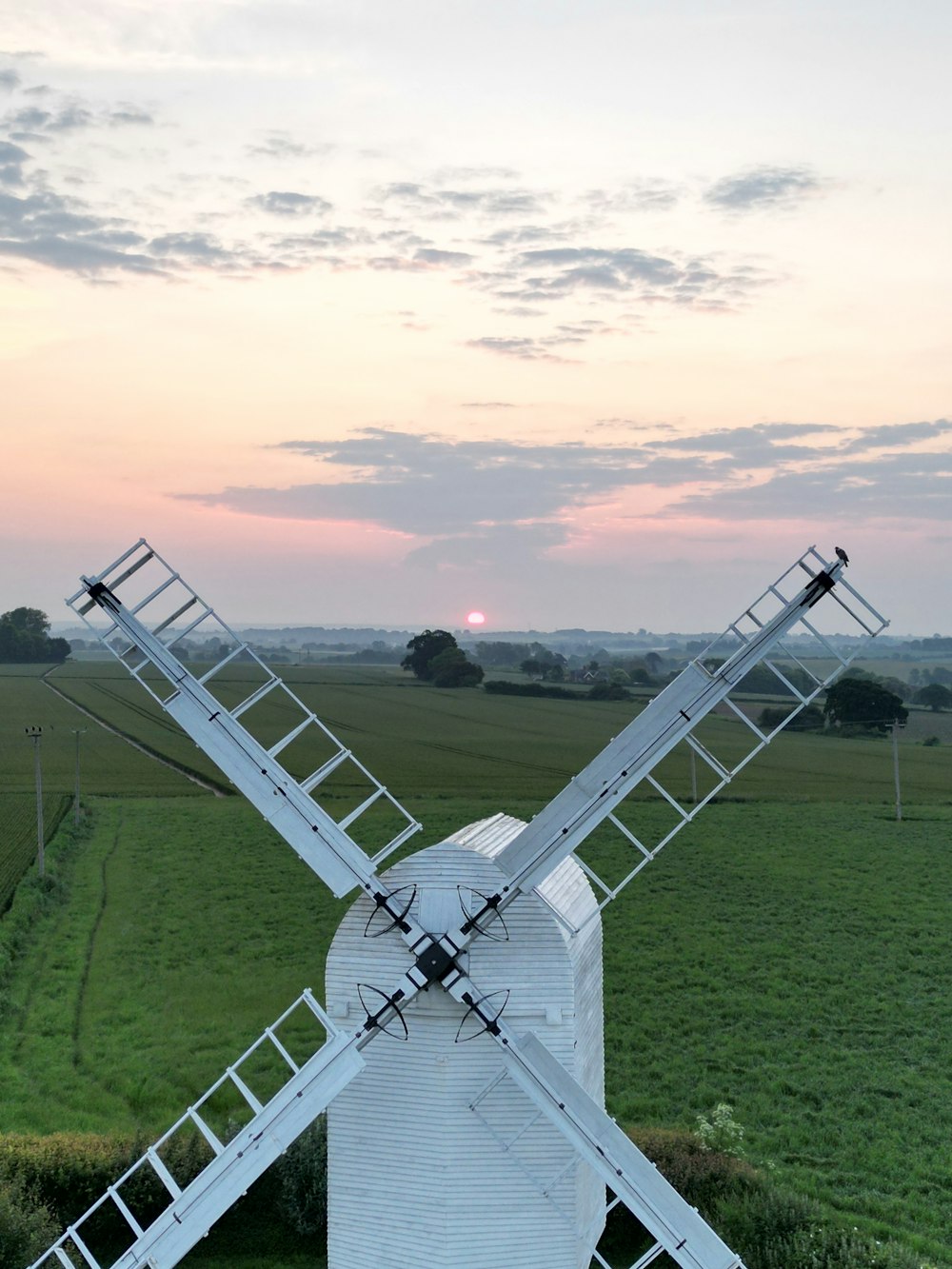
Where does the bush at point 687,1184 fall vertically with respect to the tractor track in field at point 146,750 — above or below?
below

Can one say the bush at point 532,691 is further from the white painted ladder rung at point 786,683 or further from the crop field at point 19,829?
the white painted ladder rung at point 786,683

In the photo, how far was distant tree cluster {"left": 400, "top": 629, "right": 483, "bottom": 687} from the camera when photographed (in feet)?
479

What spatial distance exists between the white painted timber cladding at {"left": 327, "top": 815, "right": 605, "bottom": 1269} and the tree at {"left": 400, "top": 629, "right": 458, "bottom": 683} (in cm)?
13285

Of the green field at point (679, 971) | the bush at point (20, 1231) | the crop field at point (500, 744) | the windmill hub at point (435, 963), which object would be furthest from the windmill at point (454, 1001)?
the crop field at point (500, 744)

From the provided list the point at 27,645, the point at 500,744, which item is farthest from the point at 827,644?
the point at 27,645

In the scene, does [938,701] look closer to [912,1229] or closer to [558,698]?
[558,698]

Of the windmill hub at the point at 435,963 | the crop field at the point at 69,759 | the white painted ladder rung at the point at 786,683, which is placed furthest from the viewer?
the crop field at the point at 69,759

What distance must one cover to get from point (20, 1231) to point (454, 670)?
421ft

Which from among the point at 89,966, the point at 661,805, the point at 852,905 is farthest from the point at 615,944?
the point at 661,805

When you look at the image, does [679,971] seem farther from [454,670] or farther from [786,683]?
[454,670]

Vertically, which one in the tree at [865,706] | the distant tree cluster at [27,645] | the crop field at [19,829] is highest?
the distant tree cluster at [27,645]

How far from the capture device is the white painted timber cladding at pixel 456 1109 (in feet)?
53.6

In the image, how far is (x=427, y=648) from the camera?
15275 cm

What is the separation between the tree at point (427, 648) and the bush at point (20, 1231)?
425 ft
